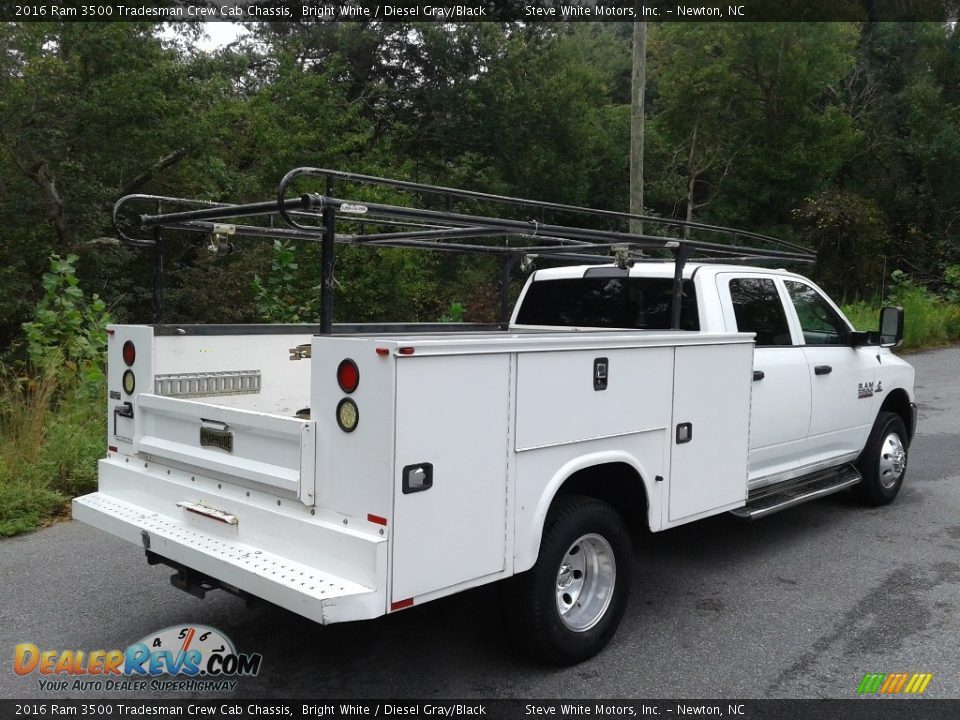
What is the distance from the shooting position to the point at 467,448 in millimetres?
3535

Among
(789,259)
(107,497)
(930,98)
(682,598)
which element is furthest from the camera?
(930,98)

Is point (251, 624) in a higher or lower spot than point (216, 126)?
lower

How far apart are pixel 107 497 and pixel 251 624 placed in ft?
3.41

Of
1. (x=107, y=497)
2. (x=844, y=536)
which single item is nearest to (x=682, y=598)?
(x=844, y=536)

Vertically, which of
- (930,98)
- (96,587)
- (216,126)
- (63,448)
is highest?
(930,98)

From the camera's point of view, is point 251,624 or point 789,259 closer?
point 251,624

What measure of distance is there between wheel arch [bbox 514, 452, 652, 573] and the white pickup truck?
0.01 meters

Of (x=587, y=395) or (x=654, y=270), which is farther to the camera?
(x=654, y=270)

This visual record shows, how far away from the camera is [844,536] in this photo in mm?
6414

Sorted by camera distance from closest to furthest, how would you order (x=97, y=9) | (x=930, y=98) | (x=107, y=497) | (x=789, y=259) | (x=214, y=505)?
(x=214, y=505)
(x=107, y=497)
(x=789, y=259)
(x=97, y=9)
(x=930, y=98)

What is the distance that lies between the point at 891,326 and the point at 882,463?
4.06 feet

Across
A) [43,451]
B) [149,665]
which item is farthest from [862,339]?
[43,451]

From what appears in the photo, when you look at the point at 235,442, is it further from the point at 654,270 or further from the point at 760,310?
the point at 760,310

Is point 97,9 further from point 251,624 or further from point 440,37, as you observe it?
point 251,624
